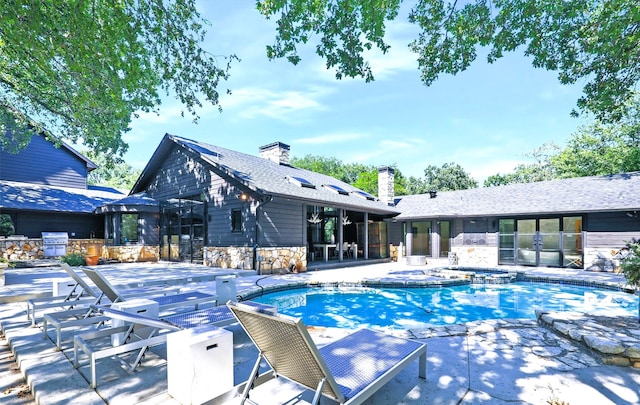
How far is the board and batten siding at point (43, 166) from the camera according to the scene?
1673cm

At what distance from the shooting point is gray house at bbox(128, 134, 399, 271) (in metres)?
11.6

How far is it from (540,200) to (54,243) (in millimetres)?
22201

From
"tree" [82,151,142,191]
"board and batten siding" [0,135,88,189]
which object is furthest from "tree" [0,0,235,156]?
"tree" [82,151,142,191]

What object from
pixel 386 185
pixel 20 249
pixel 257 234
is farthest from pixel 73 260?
pixel 386 185

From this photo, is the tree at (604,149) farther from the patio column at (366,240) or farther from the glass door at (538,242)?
the patio column at (366,240)

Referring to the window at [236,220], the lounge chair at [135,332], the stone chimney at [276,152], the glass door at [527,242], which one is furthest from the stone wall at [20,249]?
the glass door at [527,242]

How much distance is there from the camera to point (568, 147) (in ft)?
90.4

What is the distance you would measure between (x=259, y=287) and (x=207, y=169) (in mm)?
6700

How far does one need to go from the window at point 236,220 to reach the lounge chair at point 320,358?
950 centimetres

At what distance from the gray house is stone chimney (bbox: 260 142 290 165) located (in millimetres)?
54

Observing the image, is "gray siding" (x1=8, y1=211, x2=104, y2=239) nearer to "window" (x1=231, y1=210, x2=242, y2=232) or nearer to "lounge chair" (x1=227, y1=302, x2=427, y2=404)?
"window" (x1=231, y1=210, x2=242, y2=232)

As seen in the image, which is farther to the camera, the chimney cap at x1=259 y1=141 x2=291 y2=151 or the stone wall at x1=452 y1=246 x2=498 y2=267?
the chimney cap at x1=259 y1=141 x2=291 y2=151

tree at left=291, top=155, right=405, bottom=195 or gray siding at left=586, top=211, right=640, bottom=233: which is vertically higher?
tree at left=291, top=155, right=405, bottom=195

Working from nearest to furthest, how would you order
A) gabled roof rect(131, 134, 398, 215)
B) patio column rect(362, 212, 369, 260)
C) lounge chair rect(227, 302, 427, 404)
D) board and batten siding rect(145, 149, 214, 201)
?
lounge chair rect(227, 302, 427, 404), gabled roof rect(131, 134, 398, 215), board and batten siding rect(145, 149, 214, 201), patio column rect(362, 212, 369, 260)
